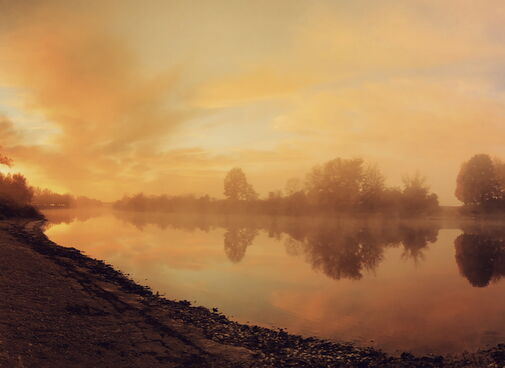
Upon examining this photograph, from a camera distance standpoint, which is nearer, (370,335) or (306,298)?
(370,335)

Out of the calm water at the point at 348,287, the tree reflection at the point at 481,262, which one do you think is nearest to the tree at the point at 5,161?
the calm water at the point at 348,287

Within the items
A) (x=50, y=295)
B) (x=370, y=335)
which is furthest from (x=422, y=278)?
(x=50, y=295)

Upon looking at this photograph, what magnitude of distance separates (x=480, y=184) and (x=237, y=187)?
75631mm

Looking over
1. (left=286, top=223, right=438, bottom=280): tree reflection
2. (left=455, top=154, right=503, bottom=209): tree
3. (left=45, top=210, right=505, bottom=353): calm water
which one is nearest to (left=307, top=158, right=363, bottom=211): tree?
(left=455, top=154, right=503, bottom=209): tree

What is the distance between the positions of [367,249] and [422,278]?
54.7ft

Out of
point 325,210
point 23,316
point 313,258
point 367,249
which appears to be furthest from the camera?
point 325,210

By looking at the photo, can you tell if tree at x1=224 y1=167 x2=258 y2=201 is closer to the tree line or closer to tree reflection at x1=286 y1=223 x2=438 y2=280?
the tree line

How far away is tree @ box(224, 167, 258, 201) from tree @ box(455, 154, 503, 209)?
67.0 metres

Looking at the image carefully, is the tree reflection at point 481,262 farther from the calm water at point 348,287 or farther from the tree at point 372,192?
the tree at point 372,192

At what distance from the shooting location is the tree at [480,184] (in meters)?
96.9

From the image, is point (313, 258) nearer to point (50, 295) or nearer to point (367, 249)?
point (367, 249)

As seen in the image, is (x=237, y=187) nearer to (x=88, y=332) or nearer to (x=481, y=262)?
(x=481, y=262)

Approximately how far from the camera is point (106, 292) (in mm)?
20969

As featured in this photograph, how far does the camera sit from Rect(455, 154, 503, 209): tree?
96875 mm
